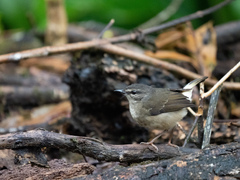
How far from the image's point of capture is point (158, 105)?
4.06 metres

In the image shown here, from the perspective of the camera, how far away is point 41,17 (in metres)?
8.85

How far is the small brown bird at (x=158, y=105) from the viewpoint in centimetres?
387

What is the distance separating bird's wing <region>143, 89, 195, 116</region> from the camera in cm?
392

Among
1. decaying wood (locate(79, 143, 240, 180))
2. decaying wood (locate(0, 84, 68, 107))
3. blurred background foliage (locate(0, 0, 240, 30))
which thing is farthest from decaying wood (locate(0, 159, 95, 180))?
blurred background foliage (locate(0, 0, 240, 30))

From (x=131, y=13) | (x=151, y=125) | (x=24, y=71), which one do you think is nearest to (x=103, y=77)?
(x=151, y=125)

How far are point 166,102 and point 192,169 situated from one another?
4.73ft

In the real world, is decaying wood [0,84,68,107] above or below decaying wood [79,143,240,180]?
above

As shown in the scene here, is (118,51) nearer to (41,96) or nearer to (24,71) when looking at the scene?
(41,96)

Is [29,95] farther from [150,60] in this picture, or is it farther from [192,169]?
[192,169]

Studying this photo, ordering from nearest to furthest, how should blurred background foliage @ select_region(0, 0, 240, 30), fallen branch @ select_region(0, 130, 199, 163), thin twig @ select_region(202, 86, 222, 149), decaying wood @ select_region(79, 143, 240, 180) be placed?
decaying wood @ select_region(79, 143, 240, 180)
fallen branch @ select_region(0, 130, 199, 163)
thin twig @ select_region(202, 86, 222, 149)
blurred background foliage @ select_region(0, 0, 240, 30)

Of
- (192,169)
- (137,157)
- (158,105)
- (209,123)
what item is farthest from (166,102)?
(192,169)

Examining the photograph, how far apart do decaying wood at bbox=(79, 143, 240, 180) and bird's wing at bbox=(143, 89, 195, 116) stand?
3.55ft

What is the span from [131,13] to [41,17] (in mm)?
2311

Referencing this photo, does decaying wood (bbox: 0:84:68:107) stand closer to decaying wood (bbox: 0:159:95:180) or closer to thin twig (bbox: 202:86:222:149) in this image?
thin twig (bbox: 202:86:222:149)
